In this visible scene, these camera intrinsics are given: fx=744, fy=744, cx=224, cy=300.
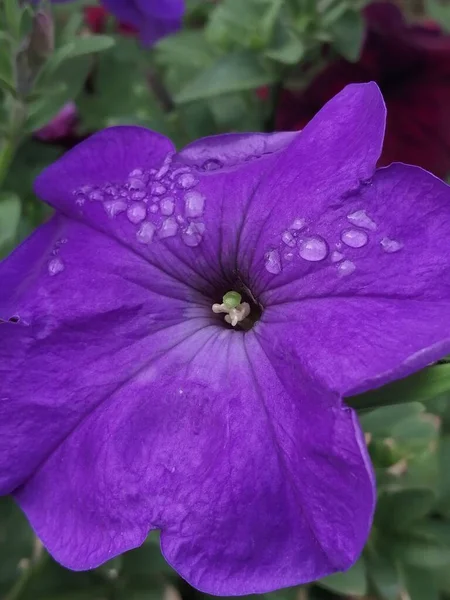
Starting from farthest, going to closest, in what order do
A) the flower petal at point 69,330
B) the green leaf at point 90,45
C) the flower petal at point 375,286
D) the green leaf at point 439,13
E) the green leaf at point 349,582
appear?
the green leaf at point 439,13, the green leaf at point 90,45, the green leaf at point 349,582, the flower petal at point 69,330, the flower petal at point 375,286

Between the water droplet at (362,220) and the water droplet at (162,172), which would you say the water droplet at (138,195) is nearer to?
the water droplet at (162,172)

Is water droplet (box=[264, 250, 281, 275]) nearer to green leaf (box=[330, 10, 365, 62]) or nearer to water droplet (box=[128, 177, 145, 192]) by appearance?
water droplet (box=[128, 177, 145, 192])

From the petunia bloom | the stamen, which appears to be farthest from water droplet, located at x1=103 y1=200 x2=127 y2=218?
the petunia bloom

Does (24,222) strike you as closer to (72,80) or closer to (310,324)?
(72,80)

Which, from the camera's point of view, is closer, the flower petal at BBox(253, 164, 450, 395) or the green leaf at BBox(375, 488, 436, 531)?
the flower petal at BBox(253, 164, 450, 395)

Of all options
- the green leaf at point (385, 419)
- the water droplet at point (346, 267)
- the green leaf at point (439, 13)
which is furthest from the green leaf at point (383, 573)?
the green leaf at point (439, 13)

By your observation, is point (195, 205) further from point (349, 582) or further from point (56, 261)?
point (349, 582)
